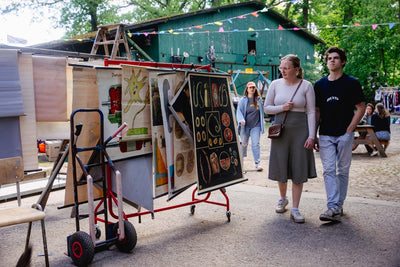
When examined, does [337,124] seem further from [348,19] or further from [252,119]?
[348,19]

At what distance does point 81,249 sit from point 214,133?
203cm

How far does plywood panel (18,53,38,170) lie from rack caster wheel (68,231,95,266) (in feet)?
3.93

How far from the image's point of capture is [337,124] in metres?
4.68

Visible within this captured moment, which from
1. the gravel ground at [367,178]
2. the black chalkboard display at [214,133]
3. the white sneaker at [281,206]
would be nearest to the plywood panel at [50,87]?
the black chalkboard display at [214,133]

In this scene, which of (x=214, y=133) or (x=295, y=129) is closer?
(x=214, y=133)

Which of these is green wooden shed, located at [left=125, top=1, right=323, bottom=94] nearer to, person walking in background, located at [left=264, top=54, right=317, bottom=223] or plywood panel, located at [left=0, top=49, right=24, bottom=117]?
person walking in background, located at [left=264, top=54, right=317, bottom=223]

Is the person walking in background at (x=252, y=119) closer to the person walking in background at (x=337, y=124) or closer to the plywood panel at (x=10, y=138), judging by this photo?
the person walking in background at (x=337, y=124)

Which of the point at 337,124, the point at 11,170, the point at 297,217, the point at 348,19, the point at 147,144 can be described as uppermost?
the point at 348,19

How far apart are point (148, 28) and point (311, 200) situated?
46.3 ft

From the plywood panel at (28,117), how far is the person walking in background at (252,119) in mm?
5078

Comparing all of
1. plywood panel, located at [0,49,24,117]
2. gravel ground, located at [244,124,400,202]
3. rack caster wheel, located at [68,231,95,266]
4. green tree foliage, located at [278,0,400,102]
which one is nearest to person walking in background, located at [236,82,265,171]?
gravel ground, located at [244,124,400,202]

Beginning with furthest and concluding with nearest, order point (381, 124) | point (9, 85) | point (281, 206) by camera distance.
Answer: point (381, 124) → point (281, 206) → point (9, 85)

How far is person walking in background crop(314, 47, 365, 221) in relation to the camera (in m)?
4.64

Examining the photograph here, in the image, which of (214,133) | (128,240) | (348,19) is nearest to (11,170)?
(128,240)
